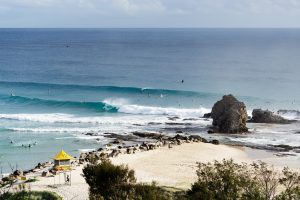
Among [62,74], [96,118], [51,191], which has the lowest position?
[51,191]

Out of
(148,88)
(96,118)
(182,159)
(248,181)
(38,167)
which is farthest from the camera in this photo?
(148,88)

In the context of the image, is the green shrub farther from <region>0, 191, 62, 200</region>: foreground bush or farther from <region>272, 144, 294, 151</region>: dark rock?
<region>272, 144, 294, 151</region>: dark rock

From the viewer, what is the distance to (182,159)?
48.2m

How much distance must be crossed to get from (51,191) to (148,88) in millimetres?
60874

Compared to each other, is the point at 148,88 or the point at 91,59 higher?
the point at 91,59

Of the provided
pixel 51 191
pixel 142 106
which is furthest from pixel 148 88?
pixel 51 191

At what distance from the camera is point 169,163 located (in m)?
46.4

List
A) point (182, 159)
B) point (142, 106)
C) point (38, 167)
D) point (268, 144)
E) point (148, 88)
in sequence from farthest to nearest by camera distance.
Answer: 1. point (148, 88)
2. point (142, 106)
3. point (268, 144)
4. point (182, 159)
5. point (38, 167)

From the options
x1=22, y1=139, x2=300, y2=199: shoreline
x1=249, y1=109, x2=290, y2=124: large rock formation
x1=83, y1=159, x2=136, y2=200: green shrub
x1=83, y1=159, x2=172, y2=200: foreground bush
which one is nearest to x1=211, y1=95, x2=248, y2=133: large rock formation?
x1=249, y1=109, x2=290, y2=124: large rock formation

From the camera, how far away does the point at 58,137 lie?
57312mm

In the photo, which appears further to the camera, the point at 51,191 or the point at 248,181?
the point at 51,191

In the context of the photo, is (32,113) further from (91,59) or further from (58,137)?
(91,59)

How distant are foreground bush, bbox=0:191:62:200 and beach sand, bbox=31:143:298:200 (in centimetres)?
98

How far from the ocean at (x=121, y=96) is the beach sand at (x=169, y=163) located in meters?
5.28
